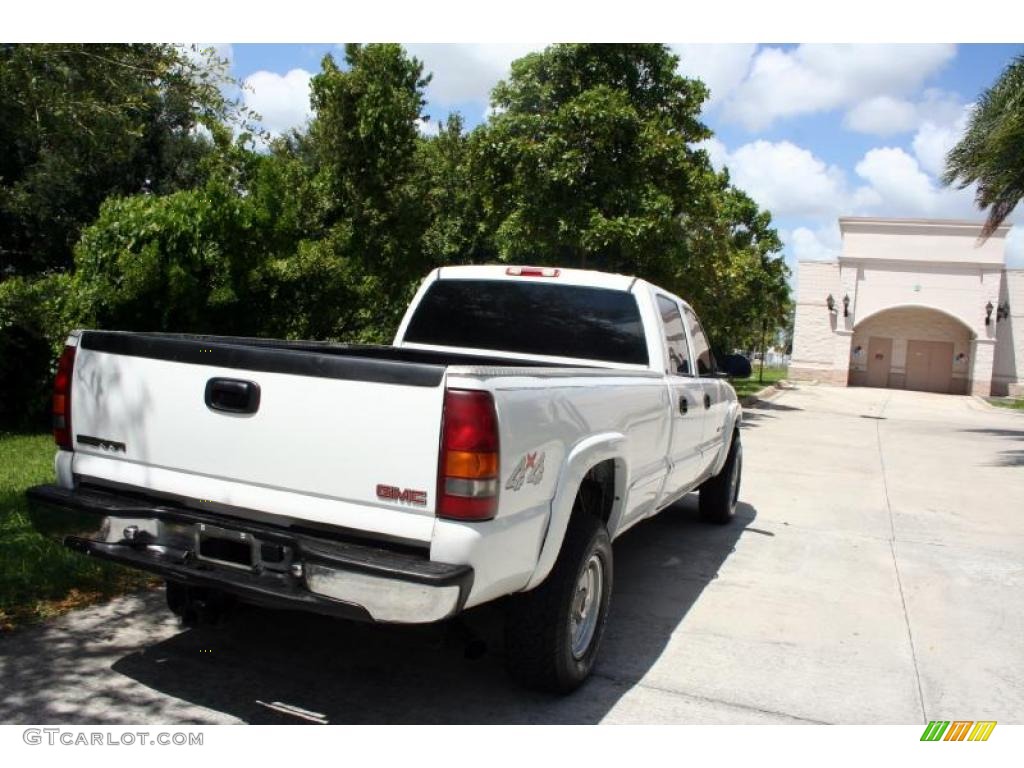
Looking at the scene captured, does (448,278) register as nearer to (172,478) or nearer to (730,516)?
(172,478)

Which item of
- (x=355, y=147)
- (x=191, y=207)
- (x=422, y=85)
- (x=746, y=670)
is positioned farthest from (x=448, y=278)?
(x=422, y=85)

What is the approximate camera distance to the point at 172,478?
3600 mm

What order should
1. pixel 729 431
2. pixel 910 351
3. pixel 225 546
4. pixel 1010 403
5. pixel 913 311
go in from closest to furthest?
pixel 225 546, pixel 729 431, pixel 1010 403, pixel 913 311, pixel 910 351

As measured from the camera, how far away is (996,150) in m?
15.5

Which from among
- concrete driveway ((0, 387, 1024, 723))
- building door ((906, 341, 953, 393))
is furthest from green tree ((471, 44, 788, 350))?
building door ((906, 341, 953, 393))

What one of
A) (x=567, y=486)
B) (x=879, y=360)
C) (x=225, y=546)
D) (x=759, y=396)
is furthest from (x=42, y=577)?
(x=879, y=360)

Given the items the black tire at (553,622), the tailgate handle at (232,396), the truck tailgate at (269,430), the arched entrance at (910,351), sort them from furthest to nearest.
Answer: the arched entrance at (910,351) → the black tire at (553,622) → the tailgate handle at (232,396) → the truck tailgate at (269,430)

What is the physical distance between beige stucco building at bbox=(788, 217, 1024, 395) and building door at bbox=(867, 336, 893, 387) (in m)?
0.05

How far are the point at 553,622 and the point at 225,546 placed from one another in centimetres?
136

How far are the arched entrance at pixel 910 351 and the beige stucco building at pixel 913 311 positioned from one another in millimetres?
45

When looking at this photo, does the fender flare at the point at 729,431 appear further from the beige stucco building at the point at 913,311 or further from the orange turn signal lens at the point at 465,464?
the beige stucco building at the point at 913,311

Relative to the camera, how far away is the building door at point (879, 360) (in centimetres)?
4106
